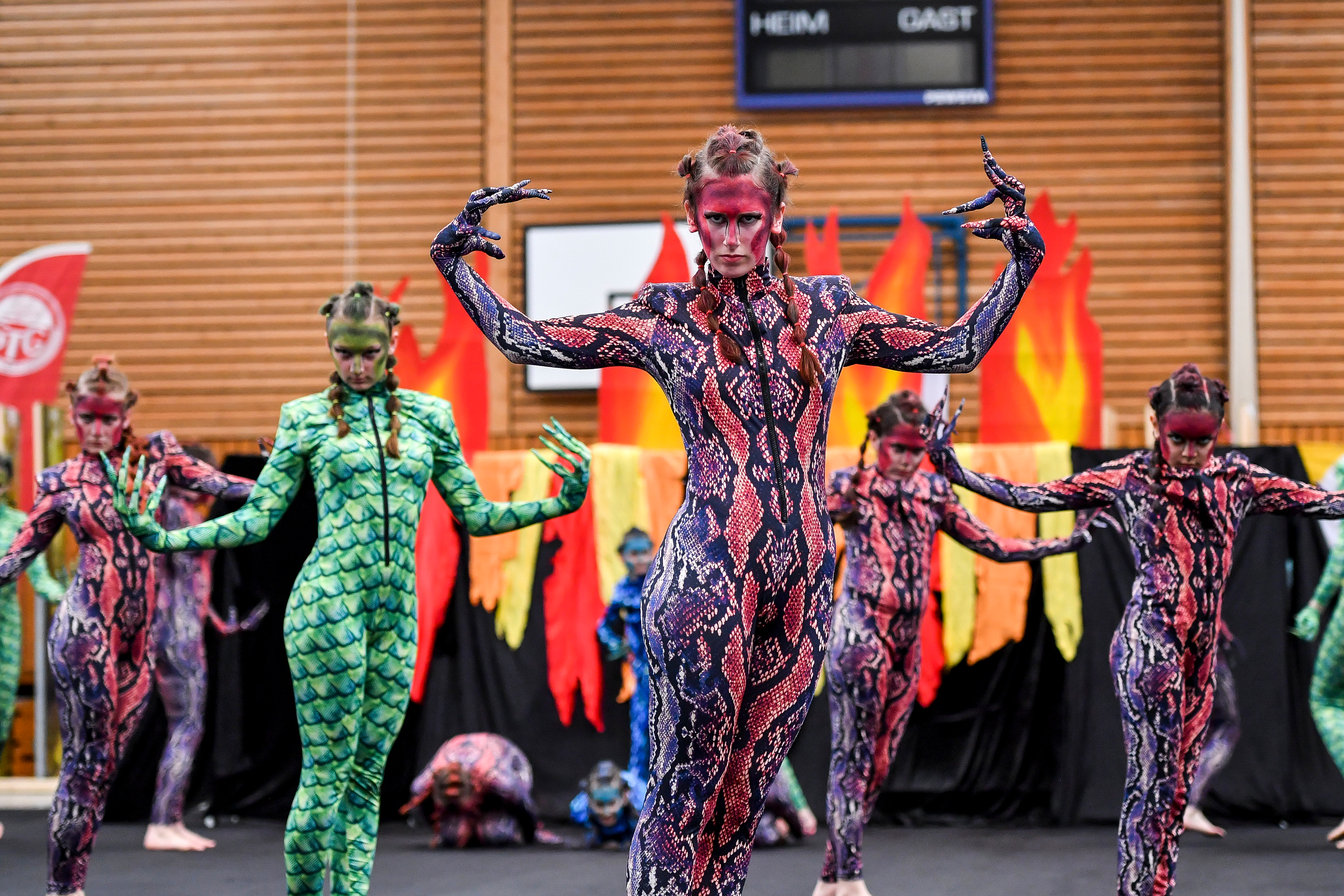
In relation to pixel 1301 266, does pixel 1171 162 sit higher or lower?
higher

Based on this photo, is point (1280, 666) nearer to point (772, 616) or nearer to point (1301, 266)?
point (1301, 266)

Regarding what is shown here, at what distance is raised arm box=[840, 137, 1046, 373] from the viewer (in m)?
2.68

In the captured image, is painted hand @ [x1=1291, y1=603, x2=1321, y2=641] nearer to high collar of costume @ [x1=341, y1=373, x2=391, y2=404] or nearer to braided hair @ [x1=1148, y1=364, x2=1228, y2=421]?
braided hair @ [x1=1148, y1=364, x2=1228, y2=421]

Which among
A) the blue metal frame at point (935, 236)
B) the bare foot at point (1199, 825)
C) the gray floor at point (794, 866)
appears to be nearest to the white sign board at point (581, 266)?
the blue metal frame at point (935, 236)

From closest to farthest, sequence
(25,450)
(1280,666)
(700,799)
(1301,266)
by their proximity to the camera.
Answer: (700,799) → (1280,666) → (25,450) → (1301,266)

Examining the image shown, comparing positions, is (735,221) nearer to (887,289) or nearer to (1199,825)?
(1199,825)

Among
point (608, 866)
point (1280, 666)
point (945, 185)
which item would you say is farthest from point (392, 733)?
point (945, 185)

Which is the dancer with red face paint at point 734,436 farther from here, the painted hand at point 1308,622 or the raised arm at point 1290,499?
the painted hand at point 1308,622

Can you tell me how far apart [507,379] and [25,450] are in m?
3.99

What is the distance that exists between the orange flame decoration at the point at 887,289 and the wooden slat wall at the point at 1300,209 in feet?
12.3

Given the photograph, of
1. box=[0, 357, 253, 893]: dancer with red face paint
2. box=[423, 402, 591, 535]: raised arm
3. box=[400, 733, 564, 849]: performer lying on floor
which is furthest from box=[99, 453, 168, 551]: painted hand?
box=[400, 733, 564, 849]: performer lying on floor

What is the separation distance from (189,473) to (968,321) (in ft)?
10.8

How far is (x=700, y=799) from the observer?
247cm

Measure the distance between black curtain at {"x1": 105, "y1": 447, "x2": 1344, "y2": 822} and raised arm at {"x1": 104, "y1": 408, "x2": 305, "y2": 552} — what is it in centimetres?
368
